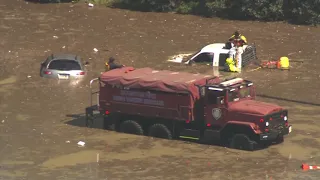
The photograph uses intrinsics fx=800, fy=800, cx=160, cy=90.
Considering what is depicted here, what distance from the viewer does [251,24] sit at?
49156 millimetres

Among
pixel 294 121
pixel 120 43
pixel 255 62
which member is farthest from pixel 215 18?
pixel 294 121

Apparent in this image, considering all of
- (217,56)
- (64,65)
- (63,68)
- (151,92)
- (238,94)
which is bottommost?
(63,68)

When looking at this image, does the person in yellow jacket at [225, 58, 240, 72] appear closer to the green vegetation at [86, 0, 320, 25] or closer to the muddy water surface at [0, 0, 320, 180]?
the muddy water surface at [0, 0, 320, 180]

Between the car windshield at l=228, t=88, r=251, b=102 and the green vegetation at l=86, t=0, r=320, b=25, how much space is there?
24.6 metres

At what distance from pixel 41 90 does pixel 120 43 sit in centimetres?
1036

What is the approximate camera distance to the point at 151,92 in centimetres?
2528

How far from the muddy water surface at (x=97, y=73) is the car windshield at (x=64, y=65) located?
644 millimetres

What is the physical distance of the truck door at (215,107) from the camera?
24.1 m

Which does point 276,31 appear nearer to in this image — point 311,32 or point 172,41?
point 311,32

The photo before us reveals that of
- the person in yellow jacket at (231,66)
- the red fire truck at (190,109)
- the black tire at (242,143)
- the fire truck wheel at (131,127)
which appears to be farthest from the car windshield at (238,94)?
the person in yellow jacket at (231,66)

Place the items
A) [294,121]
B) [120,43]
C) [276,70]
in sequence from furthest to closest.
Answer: [120,43] → [276,70] → [294,121]

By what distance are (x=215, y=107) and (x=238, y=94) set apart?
0.93 meters

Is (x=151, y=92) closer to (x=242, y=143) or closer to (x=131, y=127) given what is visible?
(x=131, y=127)

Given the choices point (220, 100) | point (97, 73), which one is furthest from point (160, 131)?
point (97, 73)
